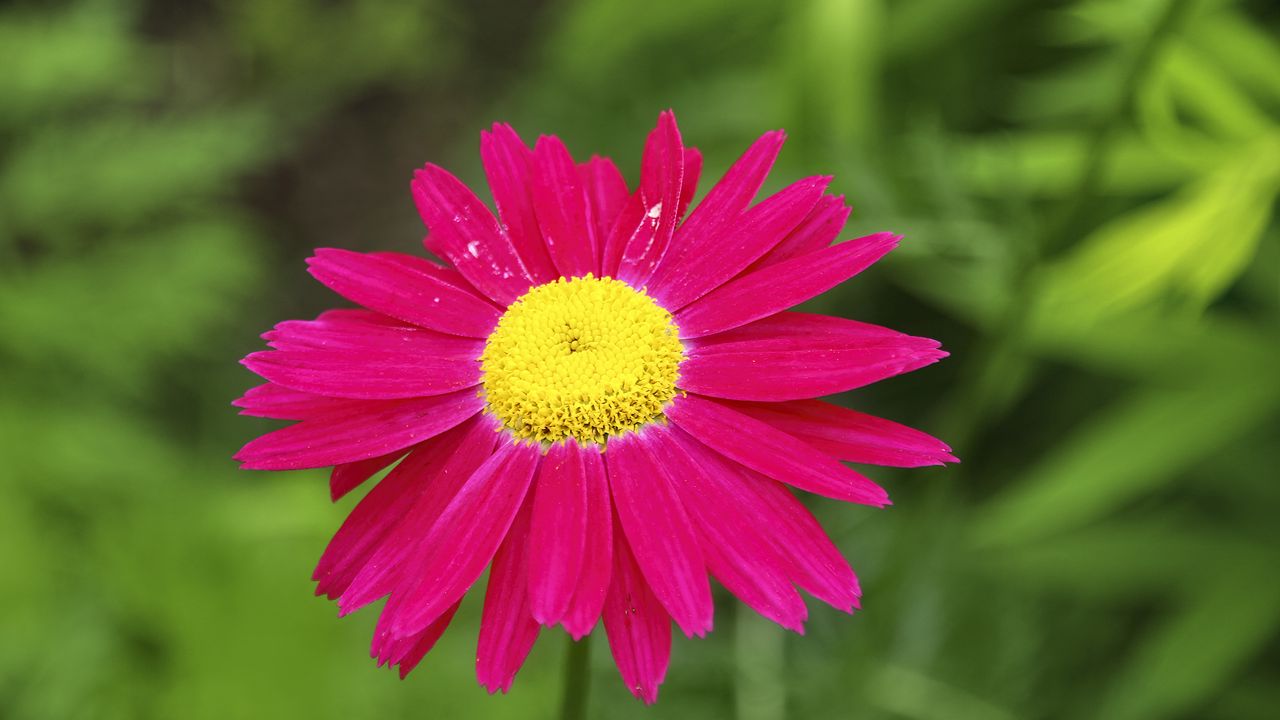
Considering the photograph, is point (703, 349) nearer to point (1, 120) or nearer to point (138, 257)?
point (138, 257)

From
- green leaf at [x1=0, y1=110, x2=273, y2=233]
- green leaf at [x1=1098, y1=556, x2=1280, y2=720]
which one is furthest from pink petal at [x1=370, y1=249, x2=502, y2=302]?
green leaf at [x1=0, y1=110, x2=273, y2=233]

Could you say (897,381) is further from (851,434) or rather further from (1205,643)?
(851,434)

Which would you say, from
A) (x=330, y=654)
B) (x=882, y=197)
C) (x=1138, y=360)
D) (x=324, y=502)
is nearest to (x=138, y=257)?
(x=324, y=502)

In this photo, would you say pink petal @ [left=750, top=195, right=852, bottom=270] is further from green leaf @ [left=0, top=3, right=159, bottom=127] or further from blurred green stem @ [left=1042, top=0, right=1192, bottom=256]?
green leaf @ [left=0, top=3, right=159, bottom=127]

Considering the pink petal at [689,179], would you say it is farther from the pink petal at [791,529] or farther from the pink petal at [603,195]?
the pink petal at [791,529]

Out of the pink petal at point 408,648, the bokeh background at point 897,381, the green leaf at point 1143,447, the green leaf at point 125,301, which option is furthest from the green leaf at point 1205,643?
the green leaf at point 125,301

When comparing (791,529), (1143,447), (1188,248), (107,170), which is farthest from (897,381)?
(107,170)

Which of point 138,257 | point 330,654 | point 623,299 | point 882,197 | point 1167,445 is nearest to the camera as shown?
point 623,299
